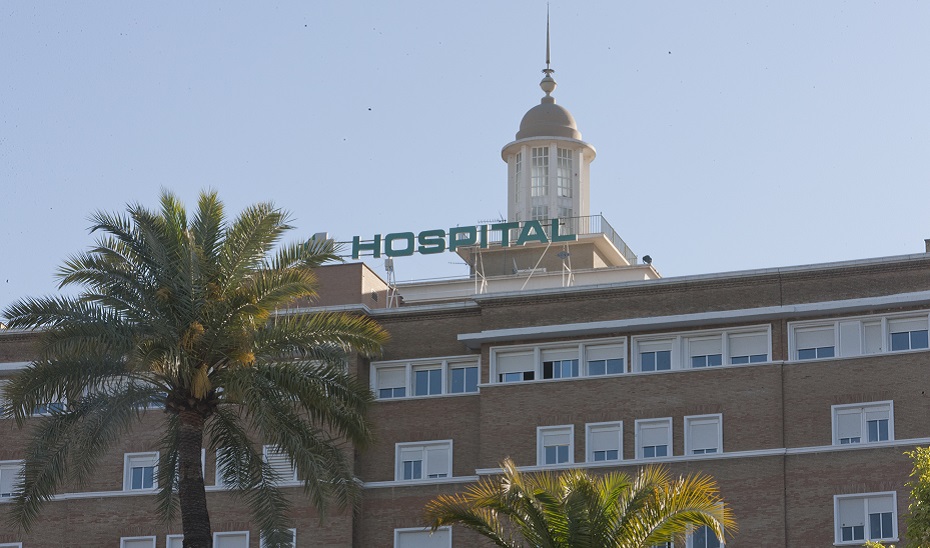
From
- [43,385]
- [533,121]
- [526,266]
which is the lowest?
[43,385]

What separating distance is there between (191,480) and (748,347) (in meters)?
18.9

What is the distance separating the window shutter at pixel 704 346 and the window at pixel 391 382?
893 centimetres

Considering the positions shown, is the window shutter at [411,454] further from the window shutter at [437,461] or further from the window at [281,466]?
the window at [281,466]

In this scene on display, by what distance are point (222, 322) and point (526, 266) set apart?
32128mm

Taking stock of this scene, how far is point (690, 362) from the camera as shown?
56750mm

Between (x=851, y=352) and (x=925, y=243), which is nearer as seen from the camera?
(x=851, y=352)

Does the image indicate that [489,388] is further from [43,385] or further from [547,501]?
[547,501]

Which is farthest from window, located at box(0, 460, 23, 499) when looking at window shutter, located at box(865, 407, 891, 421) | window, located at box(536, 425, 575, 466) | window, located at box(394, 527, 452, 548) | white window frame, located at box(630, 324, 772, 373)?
window shutter, located at box(865, 407, 891, 421)

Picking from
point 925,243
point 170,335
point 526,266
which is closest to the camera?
point 170,335

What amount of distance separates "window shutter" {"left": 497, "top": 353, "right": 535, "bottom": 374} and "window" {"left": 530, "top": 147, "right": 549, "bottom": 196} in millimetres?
19671

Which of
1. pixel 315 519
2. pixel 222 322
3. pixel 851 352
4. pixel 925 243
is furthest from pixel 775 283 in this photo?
pixel 222 322

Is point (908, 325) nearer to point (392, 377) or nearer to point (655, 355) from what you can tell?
point (655, 355)

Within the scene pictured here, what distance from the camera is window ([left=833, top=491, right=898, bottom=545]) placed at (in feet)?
175

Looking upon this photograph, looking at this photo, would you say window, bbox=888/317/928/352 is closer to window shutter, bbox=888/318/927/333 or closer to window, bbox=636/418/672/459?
window shutter, bbox=888/318/927/333
